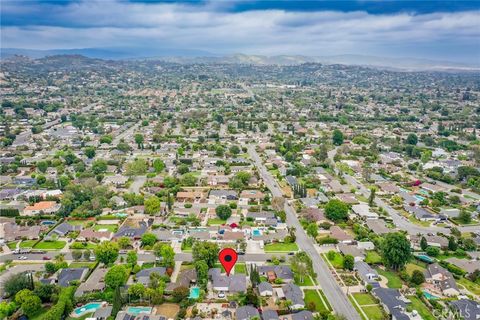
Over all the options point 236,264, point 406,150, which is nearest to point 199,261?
point 236,264

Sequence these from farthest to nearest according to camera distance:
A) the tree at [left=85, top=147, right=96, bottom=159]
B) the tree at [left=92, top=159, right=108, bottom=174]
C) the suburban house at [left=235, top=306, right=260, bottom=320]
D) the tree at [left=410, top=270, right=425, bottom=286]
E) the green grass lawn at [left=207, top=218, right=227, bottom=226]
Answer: the tree at [left=85, top=147, right=96, bottom=159] → the tree at [left=92, top=159, right=108, bottom=174] → the green grass lawn at [left=207, top=218, right=227, bottom=226] → the tree at [left=410, top=270, right=425, bottom=286] → the suburban house at [left=235, top=306, right=260, bottom=320]

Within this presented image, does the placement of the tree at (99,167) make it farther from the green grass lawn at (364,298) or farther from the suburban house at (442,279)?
the suburban house at (442,279)

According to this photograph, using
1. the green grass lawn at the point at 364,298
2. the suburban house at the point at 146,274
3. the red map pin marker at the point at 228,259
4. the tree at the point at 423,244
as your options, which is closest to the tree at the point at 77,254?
the suburban house at the point at 146,274

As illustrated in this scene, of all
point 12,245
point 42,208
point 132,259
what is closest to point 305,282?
point 132,259

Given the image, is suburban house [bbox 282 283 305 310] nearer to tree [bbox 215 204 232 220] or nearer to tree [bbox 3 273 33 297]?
tree [bbox 215 204 232 220]

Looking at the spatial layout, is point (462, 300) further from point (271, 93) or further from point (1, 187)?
point (271, 93)

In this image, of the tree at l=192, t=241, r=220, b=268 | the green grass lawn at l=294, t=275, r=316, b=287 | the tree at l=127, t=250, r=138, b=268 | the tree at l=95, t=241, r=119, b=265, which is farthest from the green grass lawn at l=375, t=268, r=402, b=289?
the tree at l=95, t=241, r=119, b=265

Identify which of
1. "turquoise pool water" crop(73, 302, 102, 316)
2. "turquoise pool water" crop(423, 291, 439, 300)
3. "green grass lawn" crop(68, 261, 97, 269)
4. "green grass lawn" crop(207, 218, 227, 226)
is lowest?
"green grass lawn" crop(68, 261, 97, 269)
